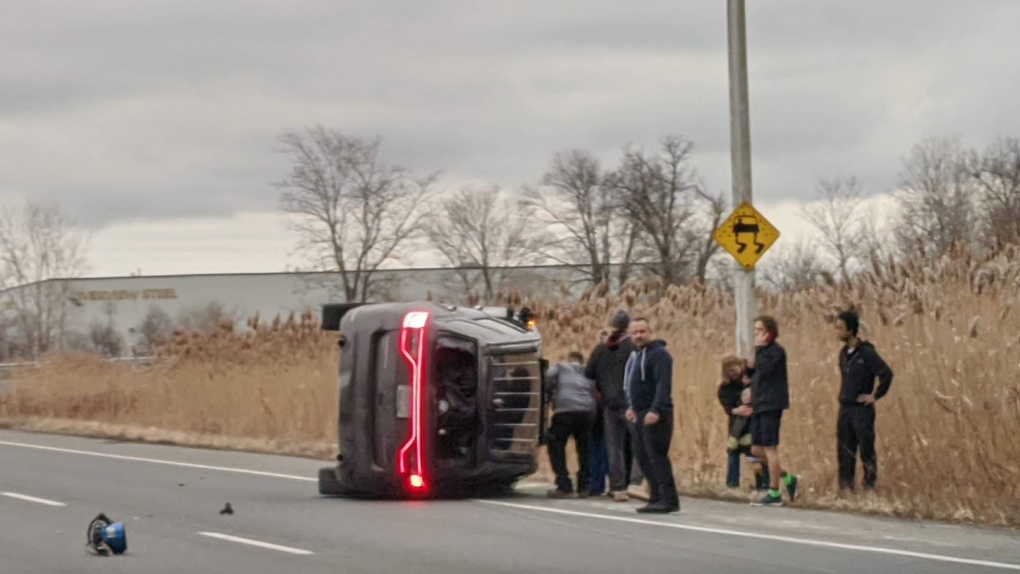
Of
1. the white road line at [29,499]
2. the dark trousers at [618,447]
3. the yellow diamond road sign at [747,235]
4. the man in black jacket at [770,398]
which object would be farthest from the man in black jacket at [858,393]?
the white road line at [29,499]

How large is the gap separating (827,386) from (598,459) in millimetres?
2705

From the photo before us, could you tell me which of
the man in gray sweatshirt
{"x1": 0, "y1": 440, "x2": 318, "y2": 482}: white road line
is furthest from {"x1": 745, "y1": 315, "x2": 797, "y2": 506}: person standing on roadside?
{"x1": 0, "y1": 440, "x2": 318, "y2": 482}: white road line

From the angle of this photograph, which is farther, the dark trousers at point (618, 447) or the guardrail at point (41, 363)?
the guardrail at point (41, 363)

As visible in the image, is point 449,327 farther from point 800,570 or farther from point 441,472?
point 800,570

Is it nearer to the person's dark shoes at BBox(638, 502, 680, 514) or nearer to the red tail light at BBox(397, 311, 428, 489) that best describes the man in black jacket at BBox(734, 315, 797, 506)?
the person's dark shoes at BBox(638, 502, 680, 514)

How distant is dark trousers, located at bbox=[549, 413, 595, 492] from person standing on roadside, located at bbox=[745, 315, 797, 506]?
230cm

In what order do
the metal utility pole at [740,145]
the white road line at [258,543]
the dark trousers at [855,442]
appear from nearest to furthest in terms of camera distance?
the white road line at [258,543] < the dark trousers at [855,442] < the metal utility pole at [740,145]

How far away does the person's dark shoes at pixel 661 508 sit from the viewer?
15.1 metres

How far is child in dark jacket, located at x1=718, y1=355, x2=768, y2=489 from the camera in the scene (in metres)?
16.6

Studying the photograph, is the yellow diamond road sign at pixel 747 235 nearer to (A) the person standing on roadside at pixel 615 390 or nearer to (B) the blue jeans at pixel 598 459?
(A) the person standing on roadside at pixel 615 390

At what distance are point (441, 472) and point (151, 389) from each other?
1971 centimetres

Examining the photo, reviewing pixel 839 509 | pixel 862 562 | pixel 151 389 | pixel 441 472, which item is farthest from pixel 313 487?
pixel 151 389

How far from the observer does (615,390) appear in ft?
55.8

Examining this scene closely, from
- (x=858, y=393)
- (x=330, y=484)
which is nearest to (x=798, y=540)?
(x=858, y=393)
